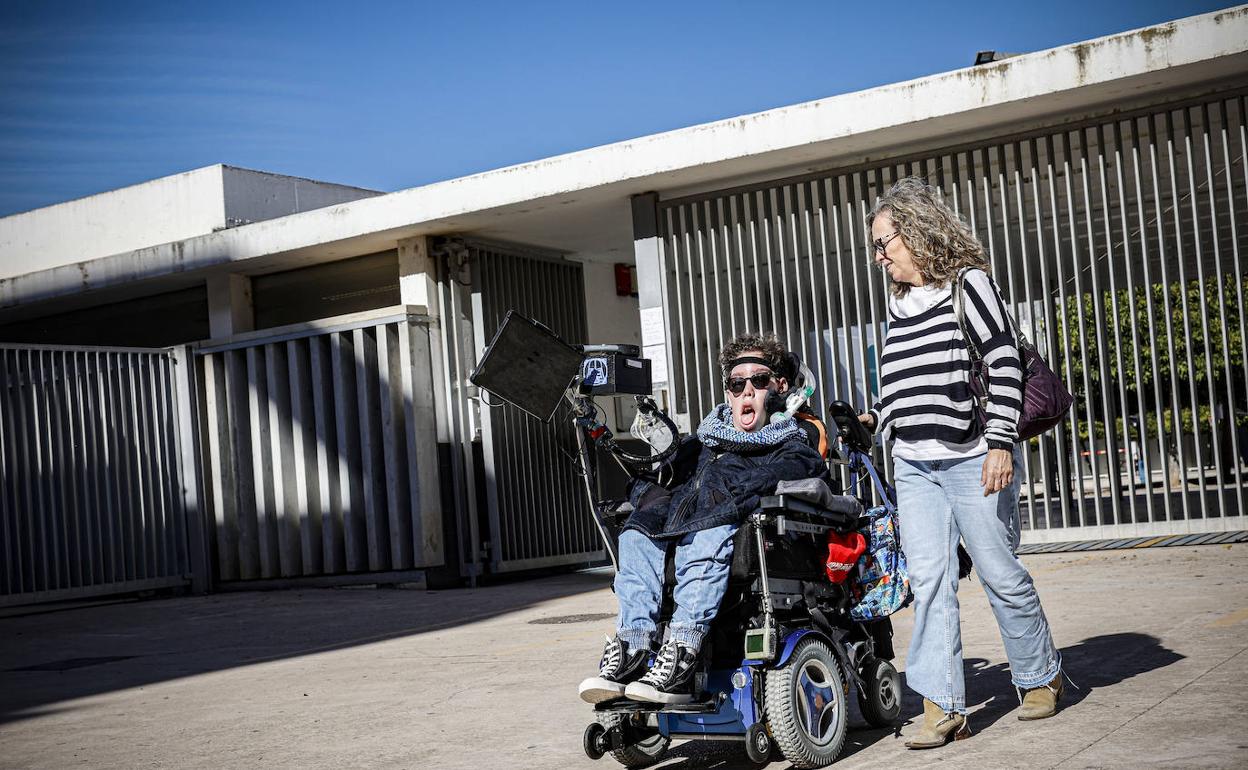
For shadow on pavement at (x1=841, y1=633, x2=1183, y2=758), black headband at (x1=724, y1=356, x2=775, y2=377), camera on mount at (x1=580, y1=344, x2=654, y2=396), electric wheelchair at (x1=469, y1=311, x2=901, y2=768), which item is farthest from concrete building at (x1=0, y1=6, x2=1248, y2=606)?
camera on mount at (x1=580, y1=344, x2=654, y2=396)

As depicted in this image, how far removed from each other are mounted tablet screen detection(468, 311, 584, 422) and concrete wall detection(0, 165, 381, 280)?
13.8m

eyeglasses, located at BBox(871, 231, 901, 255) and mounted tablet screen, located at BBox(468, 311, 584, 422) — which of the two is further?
mounted tablet screen, located at BBox(468, 311, 584, 422)

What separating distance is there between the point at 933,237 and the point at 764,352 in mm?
767

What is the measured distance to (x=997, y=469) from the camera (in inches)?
162

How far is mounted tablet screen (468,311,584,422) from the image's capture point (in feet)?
15.7

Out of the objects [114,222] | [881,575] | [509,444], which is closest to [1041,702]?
[881,575]

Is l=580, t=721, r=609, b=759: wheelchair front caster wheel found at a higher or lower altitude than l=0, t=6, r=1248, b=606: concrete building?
lower

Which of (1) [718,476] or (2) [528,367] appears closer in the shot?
(1) [718,476]

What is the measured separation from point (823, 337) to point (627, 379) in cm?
684

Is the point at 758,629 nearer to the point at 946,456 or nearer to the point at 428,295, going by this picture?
the point at 946,456

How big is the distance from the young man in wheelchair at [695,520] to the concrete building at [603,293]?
510 centimetres

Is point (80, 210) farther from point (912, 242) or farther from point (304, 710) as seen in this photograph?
point (912, 242)

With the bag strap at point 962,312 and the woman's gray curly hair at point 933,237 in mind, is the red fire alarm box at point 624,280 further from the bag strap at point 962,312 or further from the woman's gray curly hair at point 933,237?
the bag strap at point 962,312

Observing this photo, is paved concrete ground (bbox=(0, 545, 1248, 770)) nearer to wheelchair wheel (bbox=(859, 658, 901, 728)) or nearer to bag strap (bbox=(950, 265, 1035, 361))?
wheelchair wheel (bbox=(859, 658, 901, 728))
